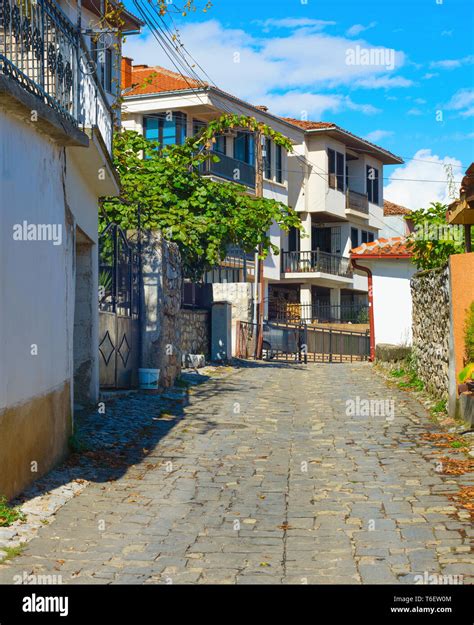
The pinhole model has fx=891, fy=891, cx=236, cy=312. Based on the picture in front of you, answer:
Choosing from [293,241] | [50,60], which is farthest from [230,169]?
[50,60]

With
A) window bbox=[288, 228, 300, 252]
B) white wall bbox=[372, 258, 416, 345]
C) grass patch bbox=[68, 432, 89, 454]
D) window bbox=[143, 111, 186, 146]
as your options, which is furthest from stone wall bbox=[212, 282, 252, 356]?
grass patch bbox=[68, 432, 89, 454]

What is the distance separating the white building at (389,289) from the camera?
23.9 m

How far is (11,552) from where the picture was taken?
5.67 m

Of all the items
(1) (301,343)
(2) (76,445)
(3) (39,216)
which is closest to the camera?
(3) (39,216)

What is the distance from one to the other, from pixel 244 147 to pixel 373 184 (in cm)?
1225

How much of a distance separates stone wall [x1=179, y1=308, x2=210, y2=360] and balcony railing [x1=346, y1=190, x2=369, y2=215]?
814 inches

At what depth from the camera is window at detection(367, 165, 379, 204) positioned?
44.4 meters

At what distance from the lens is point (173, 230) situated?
62.9ft

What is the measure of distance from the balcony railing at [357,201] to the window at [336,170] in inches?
30.3

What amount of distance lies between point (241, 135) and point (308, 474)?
89.0 feet

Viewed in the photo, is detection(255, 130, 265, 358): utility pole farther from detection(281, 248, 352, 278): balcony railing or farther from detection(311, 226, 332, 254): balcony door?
detection(311, 226, 332, 254): balcony door

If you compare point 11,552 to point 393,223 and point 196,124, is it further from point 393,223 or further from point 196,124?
point 393,223
